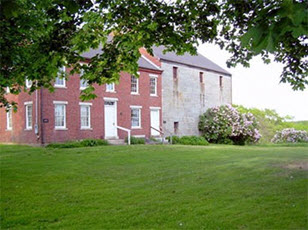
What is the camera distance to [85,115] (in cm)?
2455

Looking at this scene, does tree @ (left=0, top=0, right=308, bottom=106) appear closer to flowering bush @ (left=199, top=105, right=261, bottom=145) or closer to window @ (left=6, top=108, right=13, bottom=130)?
window @ (left=6, top=108, right=13, bottom=130)

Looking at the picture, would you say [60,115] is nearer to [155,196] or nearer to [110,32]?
[110,32]

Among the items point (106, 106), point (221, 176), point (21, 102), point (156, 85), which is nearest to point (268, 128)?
point (156, 85)

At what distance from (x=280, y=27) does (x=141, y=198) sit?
537 cm

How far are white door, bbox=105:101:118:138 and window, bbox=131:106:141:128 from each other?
1.81m

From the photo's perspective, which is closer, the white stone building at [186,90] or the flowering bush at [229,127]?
the white stone building at [186,90]

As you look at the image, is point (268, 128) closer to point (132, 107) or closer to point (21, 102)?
point (132, 107)

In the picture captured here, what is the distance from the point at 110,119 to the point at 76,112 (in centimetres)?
304

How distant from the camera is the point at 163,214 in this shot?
250 inches

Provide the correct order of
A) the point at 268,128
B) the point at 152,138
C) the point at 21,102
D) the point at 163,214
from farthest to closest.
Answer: the point at 268,128 → the point at 152,138 → the point at 21,102 → the point at 163,214

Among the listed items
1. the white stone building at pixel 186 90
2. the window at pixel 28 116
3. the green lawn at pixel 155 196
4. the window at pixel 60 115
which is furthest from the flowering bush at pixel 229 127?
the green lawn at pixel 155 196

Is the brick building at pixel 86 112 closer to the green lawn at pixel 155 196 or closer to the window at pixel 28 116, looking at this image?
the window at pixel 28 116

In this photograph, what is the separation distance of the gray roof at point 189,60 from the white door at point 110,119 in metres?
6.76

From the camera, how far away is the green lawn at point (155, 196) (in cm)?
599
